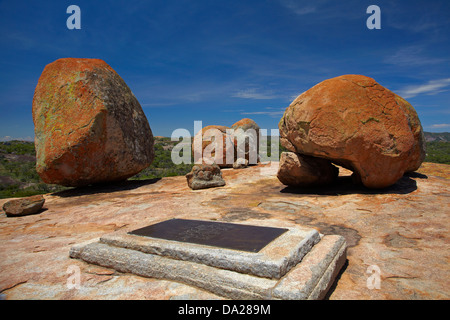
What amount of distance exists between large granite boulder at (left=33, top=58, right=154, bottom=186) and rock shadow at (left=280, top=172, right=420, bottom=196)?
455 cm

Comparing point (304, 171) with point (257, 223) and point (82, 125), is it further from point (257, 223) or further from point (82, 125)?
point (82, 125)

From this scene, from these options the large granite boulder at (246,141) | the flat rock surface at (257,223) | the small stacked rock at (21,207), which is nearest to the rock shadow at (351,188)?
the flat rock surface at (257,223)

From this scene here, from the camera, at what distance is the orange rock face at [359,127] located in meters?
4.86

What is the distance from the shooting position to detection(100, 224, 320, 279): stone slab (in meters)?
2.15

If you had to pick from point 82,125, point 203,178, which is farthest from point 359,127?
point 82,125

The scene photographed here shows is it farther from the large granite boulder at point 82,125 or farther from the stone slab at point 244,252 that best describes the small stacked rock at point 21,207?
the stone slab at point 244,252

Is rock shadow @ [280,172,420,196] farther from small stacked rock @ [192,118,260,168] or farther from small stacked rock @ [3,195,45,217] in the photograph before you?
small stacked rock @ [3,195,45,217]

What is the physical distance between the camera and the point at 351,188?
5.93 metres

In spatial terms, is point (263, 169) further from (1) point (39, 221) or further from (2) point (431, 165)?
(1) point (39, 221)

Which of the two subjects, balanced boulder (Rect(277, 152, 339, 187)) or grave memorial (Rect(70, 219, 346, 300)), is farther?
balanced boulder (Rect(277, 152, 339, 187))

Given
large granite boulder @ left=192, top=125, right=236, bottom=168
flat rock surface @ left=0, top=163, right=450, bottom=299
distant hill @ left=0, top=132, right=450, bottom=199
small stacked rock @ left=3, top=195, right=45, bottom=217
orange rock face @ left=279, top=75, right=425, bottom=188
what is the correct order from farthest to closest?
distant hill @ left=0, top=132, right=450, bottom=199, large granite boulder @ left=192, top=125, right=236, bottom=168, small stacked rock @ left=3, top=195, right=45, bottom=217, orange rock face @ left=279, top=75, right=425, bottom=188, flat rock surface @ left=0, top=163, right=450, bottom=299

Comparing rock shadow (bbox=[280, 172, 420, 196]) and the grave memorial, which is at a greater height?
rock shadow (bbox=[280, 172, 420, 196])

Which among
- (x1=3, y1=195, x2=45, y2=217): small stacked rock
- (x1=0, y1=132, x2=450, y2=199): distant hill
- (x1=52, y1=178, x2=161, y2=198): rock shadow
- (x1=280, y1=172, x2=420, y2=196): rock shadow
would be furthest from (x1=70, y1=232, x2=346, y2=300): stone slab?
(x1=0, y1=132, x2=450, y2=199): distant hill

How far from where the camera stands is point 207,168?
743cm
